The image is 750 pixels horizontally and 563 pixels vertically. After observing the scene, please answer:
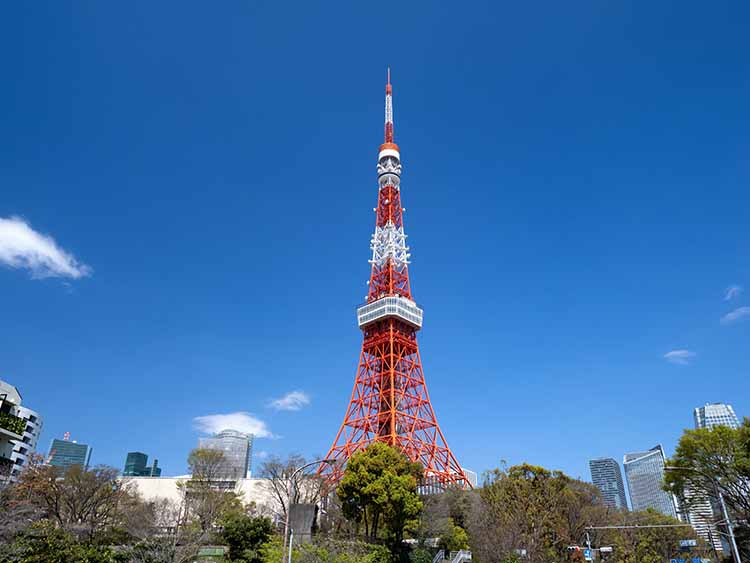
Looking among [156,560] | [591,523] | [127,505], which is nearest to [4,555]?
[156,560]

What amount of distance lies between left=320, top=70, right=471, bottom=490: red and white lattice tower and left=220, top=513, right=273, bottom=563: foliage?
18285 millimetres

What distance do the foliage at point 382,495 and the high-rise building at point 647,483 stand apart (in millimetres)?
125400

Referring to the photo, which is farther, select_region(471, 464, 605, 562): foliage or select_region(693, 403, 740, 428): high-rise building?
select_region(693, 403, 740, 428): high-rise building

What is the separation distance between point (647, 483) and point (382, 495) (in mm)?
147344

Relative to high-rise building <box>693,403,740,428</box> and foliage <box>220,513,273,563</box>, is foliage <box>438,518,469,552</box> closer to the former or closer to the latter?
foliage <box>220,513,273,563</box>

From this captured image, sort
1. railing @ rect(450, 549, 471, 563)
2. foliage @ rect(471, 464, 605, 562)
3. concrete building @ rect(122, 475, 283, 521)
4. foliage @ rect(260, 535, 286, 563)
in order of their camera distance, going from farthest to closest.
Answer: concrete building @ rect(122, 475, 283, 521), railing @ rect(450, 549, 471, 563), foliage @ rect(471, 464, 605, 562), foliage @ rect(260, 535, 286, 563)

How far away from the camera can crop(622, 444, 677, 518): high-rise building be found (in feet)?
441

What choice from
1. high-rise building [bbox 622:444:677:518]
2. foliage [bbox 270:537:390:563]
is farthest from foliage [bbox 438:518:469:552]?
high-rise building [bbox 622:444:677:518]

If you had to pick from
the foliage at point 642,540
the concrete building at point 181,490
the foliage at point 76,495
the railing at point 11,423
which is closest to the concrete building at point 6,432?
the railing at point 11,423

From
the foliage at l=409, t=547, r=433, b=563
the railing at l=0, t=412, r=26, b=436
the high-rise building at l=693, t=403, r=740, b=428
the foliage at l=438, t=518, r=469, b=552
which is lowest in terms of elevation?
the foliage at l=409, t=547, r=433, b=563

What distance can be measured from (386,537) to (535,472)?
11.8 meters

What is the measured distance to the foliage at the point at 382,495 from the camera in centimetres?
2898

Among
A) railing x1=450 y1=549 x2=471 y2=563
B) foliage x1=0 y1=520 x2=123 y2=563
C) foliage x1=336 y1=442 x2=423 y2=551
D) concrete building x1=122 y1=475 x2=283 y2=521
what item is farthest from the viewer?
concrete building x1=122 y1=475 x2=283 y2=521

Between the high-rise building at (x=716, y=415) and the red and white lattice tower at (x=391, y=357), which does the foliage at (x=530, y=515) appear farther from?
the high-rise building at (x=716, y=415)
